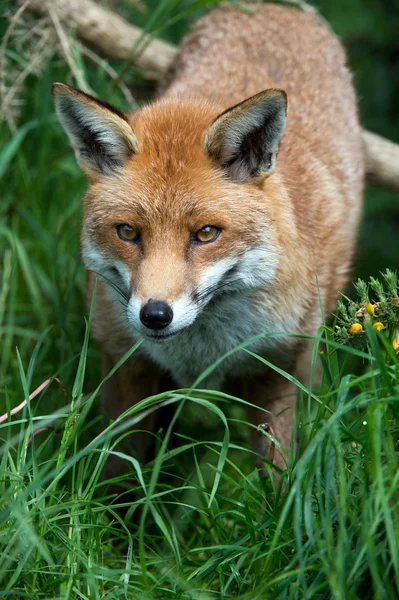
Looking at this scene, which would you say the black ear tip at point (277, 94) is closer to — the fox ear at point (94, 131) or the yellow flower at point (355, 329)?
the fox ear at point (94, 131)

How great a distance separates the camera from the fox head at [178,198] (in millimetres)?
3639

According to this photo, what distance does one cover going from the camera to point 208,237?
3.75m

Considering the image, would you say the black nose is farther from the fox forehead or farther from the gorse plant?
the gorse plant

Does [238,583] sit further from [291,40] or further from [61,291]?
[291,40]

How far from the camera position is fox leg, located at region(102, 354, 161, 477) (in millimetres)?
4621

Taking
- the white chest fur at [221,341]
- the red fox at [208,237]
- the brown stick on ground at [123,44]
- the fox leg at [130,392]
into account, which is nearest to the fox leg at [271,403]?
the red fox at [208,237]

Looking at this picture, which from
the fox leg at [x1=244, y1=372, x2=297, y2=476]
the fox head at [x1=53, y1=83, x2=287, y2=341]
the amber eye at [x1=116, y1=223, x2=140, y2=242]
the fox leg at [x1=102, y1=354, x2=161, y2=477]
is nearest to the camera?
the fox head at [x1=53, y1=83, x2=287, y2=341]

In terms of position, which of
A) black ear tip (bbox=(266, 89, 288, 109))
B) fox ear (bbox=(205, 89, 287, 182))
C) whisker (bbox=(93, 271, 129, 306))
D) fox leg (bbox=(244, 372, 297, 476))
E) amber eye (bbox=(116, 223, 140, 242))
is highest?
black ear tip (bbox=(266, 89, 288, 109))

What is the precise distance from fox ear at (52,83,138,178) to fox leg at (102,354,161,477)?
3.84 ft

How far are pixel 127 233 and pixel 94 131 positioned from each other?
0.65 m

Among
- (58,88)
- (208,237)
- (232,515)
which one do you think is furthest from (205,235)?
(232,515)

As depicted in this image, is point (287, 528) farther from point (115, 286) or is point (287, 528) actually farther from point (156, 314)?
point (115, 286)

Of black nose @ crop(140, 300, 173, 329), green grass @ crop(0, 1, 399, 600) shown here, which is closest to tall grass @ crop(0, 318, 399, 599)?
green grass @ crop(0, 1, 399, 600)

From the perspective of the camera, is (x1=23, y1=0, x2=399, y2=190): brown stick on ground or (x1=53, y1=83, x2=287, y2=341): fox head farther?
(x1=23, y1=0, x2=399, y2=190): brown stick on ground
